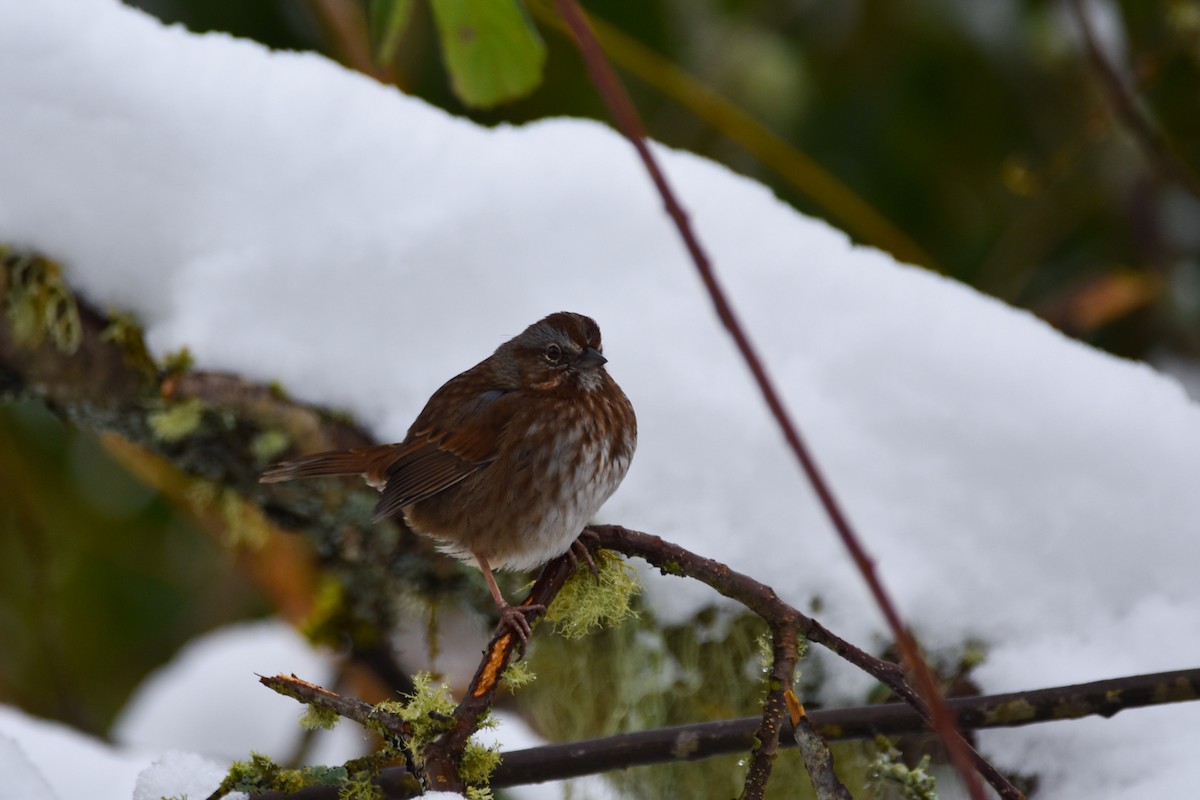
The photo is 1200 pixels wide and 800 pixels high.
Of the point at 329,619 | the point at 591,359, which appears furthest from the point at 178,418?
the point at 591,359

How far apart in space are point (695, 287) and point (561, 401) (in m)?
0.54

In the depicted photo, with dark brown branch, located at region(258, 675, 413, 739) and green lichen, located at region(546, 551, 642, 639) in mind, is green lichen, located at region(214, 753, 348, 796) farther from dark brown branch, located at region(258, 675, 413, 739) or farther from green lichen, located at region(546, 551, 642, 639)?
green lichen, located at region(546, 551, 642, 639)

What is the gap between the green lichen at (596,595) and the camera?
2240 mm

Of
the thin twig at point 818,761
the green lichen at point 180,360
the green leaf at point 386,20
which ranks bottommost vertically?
the thin twig at point 818,761

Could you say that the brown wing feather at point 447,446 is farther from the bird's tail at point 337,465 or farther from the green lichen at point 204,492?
the green lichen at point 204,492

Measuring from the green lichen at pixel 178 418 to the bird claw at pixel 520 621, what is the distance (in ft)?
3.73

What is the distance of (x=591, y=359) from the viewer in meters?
2.68

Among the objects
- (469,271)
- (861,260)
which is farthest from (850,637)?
(469,271)

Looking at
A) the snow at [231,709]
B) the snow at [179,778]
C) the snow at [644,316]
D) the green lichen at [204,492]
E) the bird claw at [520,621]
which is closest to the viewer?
the snow at [179,778]

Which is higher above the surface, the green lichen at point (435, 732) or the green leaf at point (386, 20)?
the green leaf at point (386, 20)

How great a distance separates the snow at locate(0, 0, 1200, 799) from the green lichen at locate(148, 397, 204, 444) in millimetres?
118

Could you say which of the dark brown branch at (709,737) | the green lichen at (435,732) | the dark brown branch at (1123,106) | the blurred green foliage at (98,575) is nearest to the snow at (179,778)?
the green lichen at (435,732)

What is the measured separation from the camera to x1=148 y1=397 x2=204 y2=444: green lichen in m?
2.96

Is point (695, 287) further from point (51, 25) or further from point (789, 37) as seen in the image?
point (789, 37)
